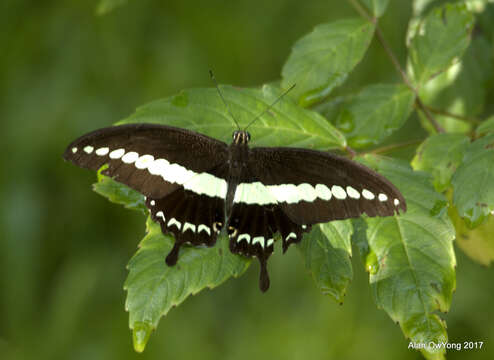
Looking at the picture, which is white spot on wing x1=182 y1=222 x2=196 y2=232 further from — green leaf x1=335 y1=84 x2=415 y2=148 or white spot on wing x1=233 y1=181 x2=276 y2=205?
green leaf x1=335 y1=84 x2=415 y2=148

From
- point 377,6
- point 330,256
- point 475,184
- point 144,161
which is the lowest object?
point 330,256

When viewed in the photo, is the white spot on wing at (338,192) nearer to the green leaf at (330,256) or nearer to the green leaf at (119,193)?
the green leaf at (330,256)

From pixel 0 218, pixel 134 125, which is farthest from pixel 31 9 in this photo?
pixel 134 125

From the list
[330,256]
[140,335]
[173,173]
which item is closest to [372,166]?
[330,256]

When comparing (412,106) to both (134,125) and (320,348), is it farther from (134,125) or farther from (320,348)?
(320,348)

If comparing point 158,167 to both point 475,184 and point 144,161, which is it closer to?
point 144,161

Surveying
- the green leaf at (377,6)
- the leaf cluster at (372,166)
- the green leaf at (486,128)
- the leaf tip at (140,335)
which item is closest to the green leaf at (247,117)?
the leaf cluster at (372,166)

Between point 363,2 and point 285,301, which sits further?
point 285,301

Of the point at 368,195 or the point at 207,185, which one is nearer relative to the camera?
the point at 368,195
